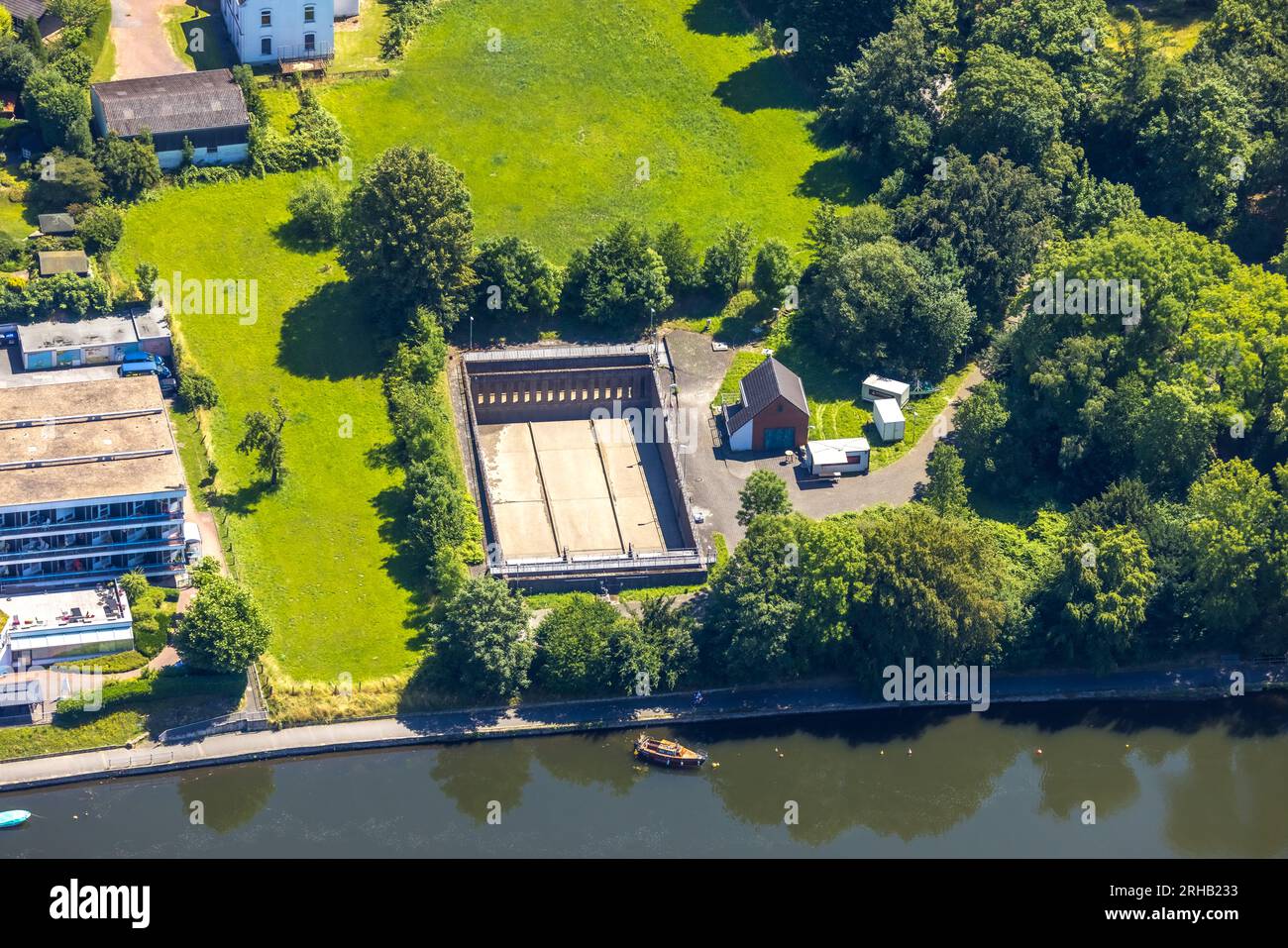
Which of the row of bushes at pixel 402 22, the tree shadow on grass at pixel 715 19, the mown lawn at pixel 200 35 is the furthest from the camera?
the tree shadow on grass at pixel 715 19

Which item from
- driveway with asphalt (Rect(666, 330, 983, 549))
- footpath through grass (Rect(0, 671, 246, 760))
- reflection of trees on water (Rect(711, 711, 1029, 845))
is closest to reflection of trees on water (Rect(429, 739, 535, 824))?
reflection of trees on water (Rect(711, 711, 1029, 845))

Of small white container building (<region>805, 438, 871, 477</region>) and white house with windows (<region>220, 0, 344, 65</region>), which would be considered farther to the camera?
white house with windows (<region>220, 0, 344, 65</region>)

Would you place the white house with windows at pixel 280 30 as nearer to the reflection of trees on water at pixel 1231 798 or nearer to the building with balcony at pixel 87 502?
the building with balcony at pixel 87 502

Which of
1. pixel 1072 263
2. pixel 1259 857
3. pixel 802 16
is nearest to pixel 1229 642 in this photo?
pixel 1259 857

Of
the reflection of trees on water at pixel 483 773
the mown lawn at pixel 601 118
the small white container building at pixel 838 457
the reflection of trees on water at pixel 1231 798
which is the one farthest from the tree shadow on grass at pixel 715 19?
the reflection of trees on water at pixel 1231 798

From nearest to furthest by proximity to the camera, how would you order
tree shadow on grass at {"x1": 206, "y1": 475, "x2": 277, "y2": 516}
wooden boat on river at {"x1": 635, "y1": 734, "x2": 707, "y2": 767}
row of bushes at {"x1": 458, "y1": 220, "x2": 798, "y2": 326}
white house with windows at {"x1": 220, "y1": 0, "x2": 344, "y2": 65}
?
wooden boat on river at {"x1": 635, "y1": 734, "x2": 707, "y2": 767} < tree shadow on grass at {"x1": 206, "y1": 475, "x2": 277, "y2": 516} < row of bushes at {"x1": 458, "y1": 220, "x2": 798, "y2": 326} < white house with windows at {"x1": 220, "y1": 0, "x2": 344, "y2": 65}

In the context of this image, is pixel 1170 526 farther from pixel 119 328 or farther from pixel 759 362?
pixel 119 328

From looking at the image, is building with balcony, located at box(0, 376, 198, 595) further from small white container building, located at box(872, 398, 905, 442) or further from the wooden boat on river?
small white container building, located at box(872, 398, 905, 442)
